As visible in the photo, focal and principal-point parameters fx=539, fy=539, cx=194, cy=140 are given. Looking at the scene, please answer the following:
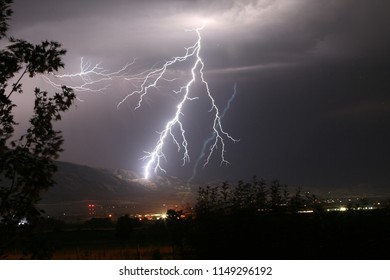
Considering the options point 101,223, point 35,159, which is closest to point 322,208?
point 35,159

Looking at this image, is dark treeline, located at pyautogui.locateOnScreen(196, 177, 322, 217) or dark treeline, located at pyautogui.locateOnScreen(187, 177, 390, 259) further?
dark treeline, located at pyautogui.locateOnScreen(196, 177, 322, 217)

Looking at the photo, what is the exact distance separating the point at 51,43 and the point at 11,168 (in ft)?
5.11

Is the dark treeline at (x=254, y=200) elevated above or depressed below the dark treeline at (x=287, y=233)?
above

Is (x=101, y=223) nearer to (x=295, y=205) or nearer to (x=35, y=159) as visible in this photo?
(x=295, y=205)

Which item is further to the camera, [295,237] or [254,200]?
[254,200]

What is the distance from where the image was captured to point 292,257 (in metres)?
10.6

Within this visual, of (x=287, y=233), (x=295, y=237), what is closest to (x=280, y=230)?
(x=287, y=233)

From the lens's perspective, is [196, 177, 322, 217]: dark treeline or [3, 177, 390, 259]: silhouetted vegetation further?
[196, 177, 322, 217]: dark treeline

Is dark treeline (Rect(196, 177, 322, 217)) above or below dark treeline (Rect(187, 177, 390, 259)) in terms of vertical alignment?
above

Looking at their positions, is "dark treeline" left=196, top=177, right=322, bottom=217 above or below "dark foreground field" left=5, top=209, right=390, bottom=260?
above

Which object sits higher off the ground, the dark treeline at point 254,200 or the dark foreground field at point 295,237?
the dark treeline at point 254,200

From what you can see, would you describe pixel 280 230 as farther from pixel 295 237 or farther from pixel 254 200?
pixel 254 200

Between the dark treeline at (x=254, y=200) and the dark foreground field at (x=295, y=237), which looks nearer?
the dark foreground field at (x=295, y=237)
